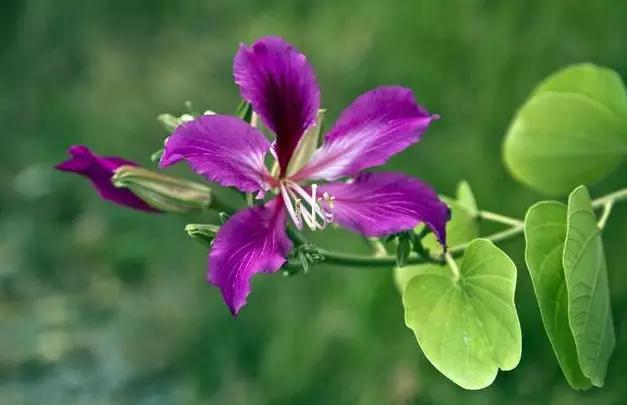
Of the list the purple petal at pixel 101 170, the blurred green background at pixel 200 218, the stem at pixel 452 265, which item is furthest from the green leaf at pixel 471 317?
the blurred green background at pixel 200 218

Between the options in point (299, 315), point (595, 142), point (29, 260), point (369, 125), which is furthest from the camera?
point (29, 260)

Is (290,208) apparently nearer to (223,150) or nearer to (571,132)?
(223,150)

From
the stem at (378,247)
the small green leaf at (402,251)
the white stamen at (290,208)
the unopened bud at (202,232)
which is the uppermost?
the unopened bud at (202,232)

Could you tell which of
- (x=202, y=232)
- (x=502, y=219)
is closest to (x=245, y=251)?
(x=202, y=232)

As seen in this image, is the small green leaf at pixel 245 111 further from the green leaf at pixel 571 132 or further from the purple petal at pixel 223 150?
the green leaf at pixel 571 132

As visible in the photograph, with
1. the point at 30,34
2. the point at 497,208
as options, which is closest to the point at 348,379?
the point at 497,208

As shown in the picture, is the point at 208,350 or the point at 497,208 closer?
the point at 497,208

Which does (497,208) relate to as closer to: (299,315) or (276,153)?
(299,315)
